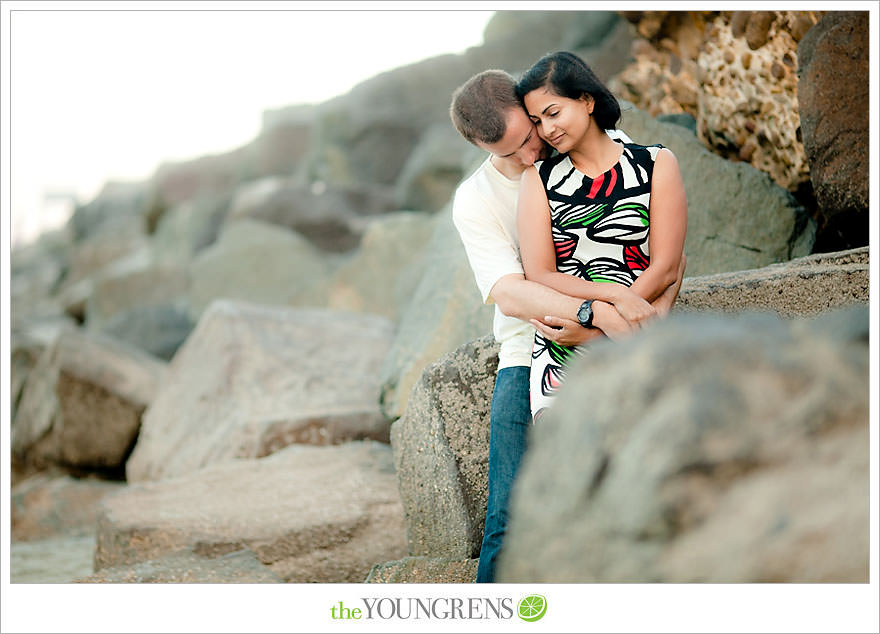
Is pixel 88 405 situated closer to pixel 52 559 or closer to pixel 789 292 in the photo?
pixel 52 559

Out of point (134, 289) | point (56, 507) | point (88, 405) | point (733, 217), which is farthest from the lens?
point (134, 289)

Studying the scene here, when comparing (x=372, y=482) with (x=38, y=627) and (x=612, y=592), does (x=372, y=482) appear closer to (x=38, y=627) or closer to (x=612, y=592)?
(x=38, y=627)

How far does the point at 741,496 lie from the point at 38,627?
140 cm

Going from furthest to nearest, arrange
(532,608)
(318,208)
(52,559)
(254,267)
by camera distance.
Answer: (318,208)
(254,267)
(52,559)
(532,608)

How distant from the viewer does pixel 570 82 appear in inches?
73.0

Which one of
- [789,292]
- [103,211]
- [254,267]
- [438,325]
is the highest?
[789,292]

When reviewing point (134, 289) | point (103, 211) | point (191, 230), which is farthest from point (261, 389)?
point (103, 211)

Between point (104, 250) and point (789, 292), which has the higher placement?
point (789, 292)

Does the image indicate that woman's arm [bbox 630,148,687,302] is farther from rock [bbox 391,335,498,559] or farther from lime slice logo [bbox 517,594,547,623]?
lime slice logo [bbox 517,594,547,623]

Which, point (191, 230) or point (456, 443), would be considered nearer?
point (456, 443)

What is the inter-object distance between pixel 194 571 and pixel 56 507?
7.28 ft

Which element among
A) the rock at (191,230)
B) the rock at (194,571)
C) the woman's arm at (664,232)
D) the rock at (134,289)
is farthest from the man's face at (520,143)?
the rock at (191,230)

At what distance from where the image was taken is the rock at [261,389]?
3.60 meters

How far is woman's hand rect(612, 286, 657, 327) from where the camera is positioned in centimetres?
172
